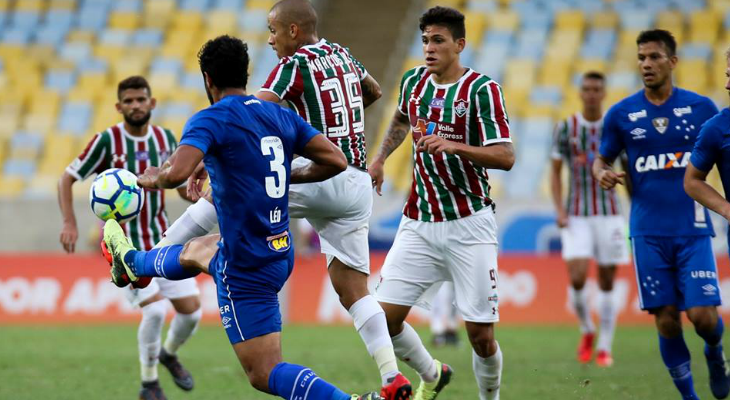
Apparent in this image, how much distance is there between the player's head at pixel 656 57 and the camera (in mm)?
7595

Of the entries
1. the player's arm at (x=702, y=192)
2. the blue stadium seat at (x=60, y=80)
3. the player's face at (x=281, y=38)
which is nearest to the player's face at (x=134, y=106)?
the player's face at (x=281, y=38)

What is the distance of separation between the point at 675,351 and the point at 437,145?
99.4 inches

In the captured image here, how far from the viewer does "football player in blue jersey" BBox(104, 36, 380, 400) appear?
5586 mm

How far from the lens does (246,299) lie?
5.71 metres

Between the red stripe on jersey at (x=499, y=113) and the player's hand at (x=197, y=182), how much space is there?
1929mm

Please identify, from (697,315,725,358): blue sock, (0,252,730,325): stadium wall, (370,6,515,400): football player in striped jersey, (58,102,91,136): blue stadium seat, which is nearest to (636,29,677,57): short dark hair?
(370,6,515,400): football player in striped jersey

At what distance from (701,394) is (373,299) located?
3156 mm

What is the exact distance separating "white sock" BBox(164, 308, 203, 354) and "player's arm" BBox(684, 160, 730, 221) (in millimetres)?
4167

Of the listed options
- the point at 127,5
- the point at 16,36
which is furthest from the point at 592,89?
the point at 16,36

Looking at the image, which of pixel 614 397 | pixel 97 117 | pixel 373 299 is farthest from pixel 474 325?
pixel 97 117

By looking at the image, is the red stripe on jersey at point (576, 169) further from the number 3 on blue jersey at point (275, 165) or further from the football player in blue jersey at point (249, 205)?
the number 3 on blue jersey at point (275, 165)

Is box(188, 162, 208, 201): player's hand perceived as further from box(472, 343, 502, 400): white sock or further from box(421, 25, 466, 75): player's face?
box(472, 343, 502, 400): white sock

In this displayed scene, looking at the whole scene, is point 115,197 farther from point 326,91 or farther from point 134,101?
Result: point 134,101

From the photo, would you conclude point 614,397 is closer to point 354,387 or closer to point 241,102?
point 354,387
